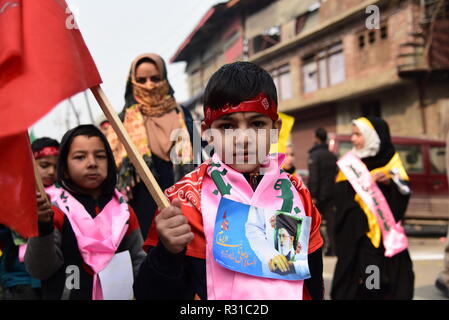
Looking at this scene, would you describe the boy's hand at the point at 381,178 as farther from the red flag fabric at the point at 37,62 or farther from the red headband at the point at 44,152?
the red flag fabric at the point at 37,62

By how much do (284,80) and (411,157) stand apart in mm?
11623

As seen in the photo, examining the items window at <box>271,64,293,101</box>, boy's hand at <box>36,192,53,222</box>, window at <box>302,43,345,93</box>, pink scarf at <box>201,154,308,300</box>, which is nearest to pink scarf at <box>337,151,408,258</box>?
pink scarf at <box>201,154,308,300</box>

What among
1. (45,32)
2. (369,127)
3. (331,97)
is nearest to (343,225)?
(369,127)

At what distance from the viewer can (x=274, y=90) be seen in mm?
1642

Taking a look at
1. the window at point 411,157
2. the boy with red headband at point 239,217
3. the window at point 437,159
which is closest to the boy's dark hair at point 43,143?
the boy with red headband at point 239,217

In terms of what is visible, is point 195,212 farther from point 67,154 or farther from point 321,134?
point 321,134

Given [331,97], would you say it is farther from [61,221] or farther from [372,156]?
[61,221]

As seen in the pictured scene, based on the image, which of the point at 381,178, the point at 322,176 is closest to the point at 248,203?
the point at 381,178

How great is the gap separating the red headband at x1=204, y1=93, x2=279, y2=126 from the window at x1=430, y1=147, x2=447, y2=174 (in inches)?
377

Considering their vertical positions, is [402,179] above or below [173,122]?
below

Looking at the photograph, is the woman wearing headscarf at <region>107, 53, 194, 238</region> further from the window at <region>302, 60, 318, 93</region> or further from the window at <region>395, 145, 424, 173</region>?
the window at <region>302, 60, 318, 93</region>

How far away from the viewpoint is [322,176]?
7348 millimetres

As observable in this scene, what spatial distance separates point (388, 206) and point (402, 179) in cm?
27

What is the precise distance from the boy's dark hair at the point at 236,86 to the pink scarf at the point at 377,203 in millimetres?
2982
